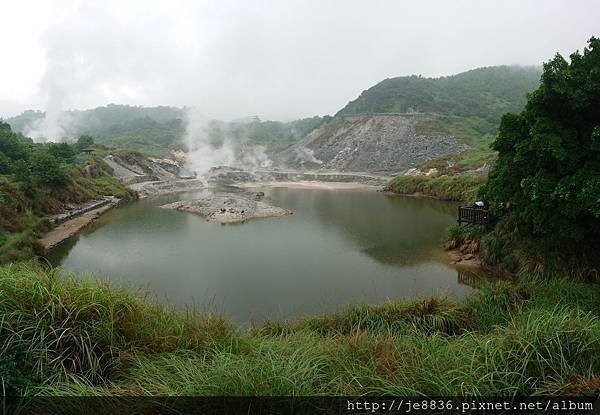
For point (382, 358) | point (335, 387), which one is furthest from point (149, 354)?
point (382, 358)

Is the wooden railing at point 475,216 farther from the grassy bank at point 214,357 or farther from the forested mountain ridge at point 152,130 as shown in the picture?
the forested mountain ridge at point 152,130

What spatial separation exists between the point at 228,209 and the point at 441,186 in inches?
976

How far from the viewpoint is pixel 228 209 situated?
30734 millimetres

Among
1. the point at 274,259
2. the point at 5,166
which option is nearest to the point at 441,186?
the point at 274,259

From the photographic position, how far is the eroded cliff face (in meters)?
67.8

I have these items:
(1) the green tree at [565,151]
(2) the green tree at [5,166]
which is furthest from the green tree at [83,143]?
(1) the green tree at [565,151]

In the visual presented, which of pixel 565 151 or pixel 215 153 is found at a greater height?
pixel 215 153

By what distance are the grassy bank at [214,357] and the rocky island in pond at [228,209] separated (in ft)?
77.3

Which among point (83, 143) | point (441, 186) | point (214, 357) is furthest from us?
point (83, 143)

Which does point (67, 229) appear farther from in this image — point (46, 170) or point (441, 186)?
point (441, 186)

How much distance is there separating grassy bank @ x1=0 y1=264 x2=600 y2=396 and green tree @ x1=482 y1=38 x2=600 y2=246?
6031 mm

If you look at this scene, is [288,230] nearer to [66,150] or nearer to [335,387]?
[335,387]

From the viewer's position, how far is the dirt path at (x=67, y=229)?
20.8 meters

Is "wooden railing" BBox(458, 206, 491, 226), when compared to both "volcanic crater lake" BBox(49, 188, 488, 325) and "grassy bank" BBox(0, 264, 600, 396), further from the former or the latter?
"grassy bank" BBox(0, 264, 600, 396)
